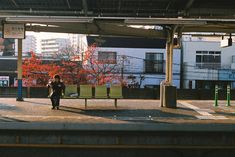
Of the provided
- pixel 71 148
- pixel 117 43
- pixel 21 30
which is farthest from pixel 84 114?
pixel 117 43

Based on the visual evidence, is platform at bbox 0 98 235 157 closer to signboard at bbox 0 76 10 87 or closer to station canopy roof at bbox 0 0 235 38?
station canopy roof at bbox 0 0 235 38

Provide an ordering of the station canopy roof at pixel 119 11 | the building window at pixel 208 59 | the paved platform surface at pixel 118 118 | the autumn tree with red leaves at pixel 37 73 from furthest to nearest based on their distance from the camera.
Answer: the building window at pixel 208 59, the autumn tree with red leaves at pixel 37 73, the station canopy roof at pixel 119 11, the paved platform surface at pixel 118 118

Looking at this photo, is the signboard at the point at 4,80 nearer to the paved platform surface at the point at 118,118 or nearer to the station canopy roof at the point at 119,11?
the paved platform surface at the point at 118,118

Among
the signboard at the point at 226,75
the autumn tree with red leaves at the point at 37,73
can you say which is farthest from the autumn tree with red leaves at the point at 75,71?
the signboard at the point at 226,75

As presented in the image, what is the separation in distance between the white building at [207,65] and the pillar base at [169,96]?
97.0 feet

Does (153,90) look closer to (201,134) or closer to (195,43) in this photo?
(201,134)

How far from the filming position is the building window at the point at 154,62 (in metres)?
44.6

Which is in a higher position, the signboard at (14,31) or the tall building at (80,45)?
the tall building at (80,45)

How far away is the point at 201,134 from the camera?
10.4m

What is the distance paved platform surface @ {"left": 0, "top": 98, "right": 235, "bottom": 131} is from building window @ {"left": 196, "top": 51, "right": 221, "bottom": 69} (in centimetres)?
3201

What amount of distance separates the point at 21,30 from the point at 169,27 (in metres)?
5.91

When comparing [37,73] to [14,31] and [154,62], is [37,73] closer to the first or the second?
[154,62]

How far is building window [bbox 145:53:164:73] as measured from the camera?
4459cm

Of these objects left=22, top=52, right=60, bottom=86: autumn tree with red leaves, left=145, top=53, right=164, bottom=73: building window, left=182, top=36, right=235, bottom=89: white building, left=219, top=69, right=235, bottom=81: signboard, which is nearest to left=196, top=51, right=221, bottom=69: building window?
left=182, top=36, right=235, bottom=89: white building
